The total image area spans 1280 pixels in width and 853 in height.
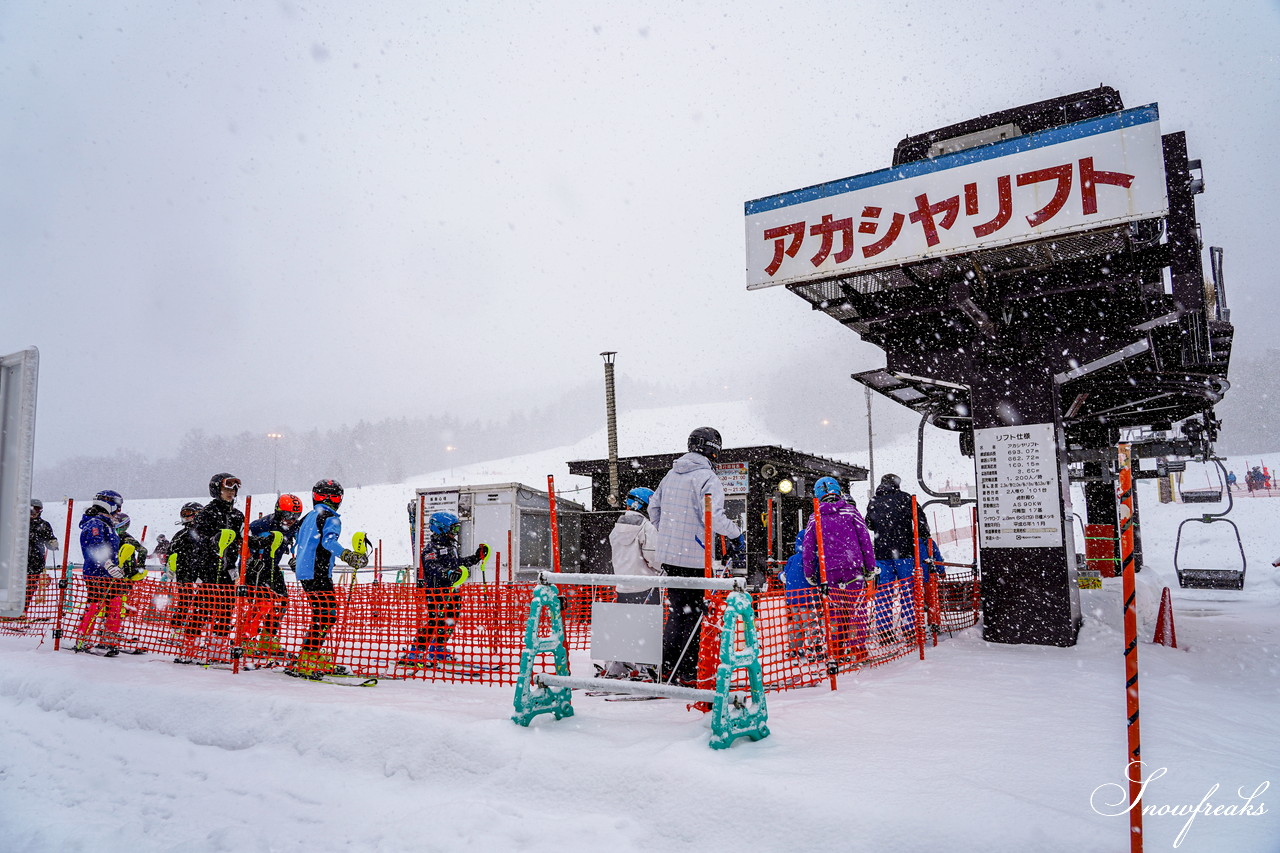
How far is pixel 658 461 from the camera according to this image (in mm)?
19609

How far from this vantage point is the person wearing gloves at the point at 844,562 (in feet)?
20.5

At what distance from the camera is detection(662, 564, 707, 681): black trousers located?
4828 mm

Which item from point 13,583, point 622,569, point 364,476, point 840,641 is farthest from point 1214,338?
point 364,476

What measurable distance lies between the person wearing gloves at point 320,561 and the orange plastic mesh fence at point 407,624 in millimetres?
21

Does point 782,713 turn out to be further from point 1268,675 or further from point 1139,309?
point 1139,309

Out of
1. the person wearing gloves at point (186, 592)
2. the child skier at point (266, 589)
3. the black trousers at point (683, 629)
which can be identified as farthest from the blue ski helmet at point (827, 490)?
the person wearing gloves at point (186, 592)

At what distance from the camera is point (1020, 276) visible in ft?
23.7

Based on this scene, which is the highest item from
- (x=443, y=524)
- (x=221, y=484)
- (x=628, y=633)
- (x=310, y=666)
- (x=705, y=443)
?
(x=705, y=443)

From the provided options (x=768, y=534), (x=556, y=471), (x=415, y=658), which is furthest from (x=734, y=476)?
(x=556, y=471)

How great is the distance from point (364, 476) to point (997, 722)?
13172cm

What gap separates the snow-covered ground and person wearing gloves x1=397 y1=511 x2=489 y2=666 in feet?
1.36

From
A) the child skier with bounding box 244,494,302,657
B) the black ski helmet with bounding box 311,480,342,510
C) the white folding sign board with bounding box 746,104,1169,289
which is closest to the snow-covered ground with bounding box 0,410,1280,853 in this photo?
the child skier with bounding box 244,494,302,657

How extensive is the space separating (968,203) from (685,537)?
4.04m

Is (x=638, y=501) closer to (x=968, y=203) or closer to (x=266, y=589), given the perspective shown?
(x=266, y=589)
